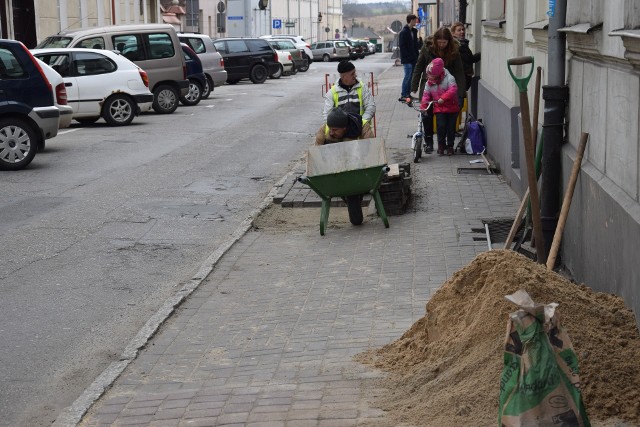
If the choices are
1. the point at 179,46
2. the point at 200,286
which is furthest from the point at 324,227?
the point at 179,46

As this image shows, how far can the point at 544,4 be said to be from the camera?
468 inches

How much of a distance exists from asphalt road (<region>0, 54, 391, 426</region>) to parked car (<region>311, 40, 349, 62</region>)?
51.6m

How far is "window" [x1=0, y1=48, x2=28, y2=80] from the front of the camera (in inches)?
645

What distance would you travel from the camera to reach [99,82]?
22.7m

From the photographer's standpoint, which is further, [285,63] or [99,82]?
[285,63]

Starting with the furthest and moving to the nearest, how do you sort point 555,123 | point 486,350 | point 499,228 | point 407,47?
point 407,47
point 499,228
point 555,123
point 486,350

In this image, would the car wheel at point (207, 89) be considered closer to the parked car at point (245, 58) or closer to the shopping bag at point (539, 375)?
the parked car at point (245, 58)

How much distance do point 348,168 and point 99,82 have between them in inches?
505

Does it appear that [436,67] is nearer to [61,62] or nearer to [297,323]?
[297,323]

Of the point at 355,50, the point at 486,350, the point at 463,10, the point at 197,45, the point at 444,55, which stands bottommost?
the point at 355,50

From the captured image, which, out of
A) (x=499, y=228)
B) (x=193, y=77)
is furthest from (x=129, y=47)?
(x=499, y=228)

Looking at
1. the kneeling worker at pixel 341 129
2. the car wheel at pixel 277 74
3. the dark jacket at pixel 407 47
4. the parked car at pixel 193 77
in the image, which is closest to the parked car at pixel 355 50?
the car wheel at pixel 277 74

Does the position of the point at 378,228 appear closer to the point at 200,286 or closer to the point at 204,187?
the point at 200,286

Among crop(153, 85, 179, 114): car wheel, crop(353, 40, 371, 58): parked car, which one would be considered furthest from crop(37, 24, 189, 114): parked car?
crop(353, 40, 371, 58): parked car
